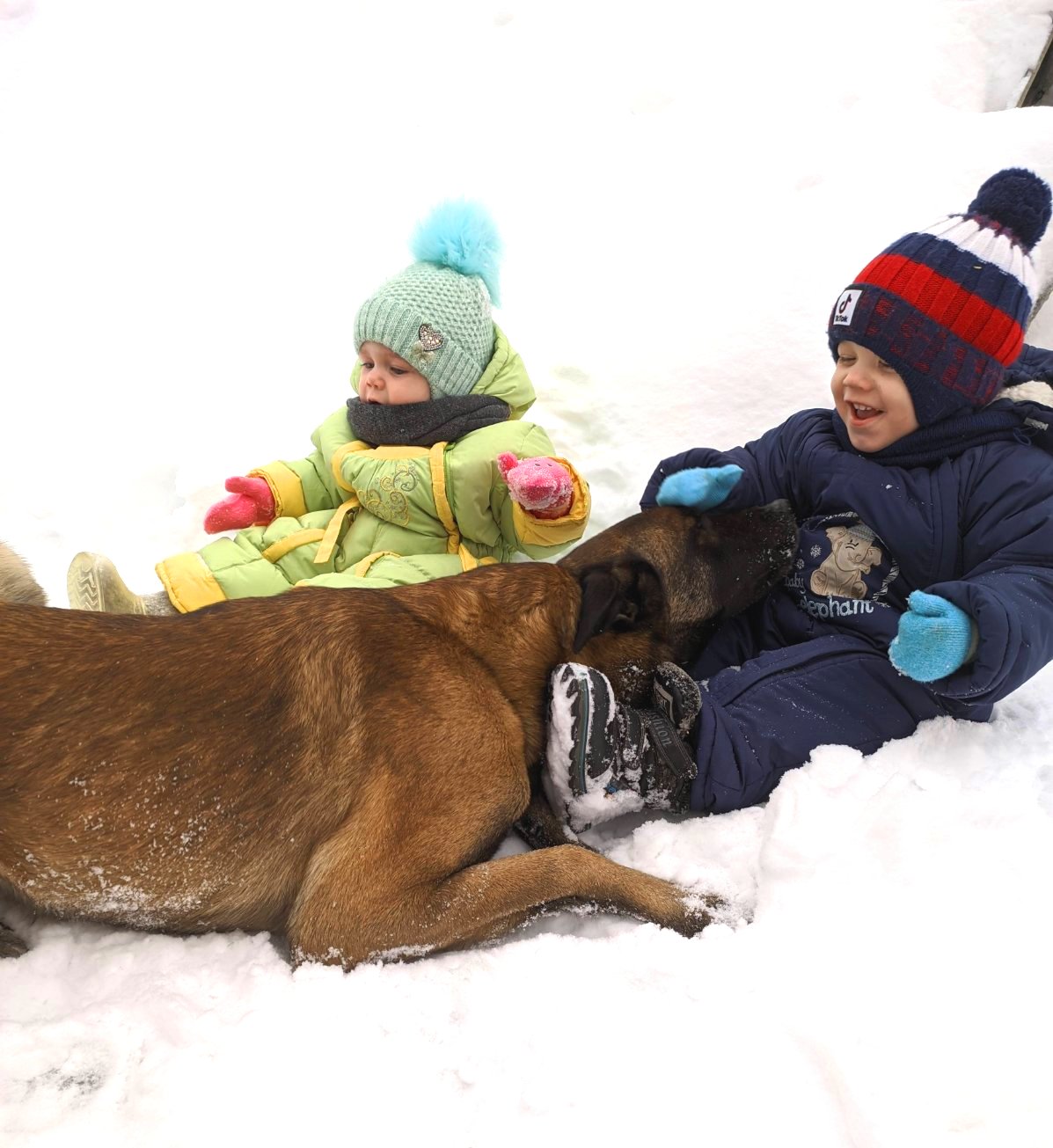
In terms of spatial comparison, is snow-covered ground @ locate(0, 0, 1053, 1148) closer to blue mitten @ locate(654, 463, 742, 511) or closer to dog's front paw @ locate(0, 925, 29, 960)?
dog's front paw @ locate(0, 925, 29, 960)

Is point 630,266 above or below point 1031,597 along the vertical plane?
above

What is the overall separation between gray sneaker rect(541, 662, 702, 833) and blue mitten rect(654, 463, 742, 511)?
2.42ft

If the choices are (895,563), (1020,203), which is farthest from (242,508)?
(1020,203)

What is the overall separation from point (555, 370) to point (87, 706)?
352cm

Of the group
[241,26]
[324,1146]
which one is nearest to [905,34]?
[241,26]

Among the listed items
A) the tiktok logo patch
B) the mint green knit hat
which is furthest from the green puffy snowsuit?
the tiktok logo patch

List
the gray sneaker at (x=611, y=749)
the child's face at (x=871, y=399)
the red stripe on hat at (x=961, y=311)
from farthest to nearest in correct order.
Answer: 1. the child's face at (x=871, y=399)
2. the red stripe on hat at (x=961, y=311)
3. the gray sneaker at (x=611, y=749)

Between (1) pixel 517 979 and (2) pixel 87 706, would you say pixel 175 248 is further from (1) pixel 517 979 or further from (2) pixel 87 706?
(1) pixel 517 979

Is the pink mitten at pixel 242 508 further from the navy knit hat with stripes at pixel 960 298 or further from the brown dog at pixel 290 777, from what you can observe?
the navy knit hat with stripes at pixel 960 298

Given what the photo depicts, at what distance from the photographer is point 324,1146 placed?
1703 mm

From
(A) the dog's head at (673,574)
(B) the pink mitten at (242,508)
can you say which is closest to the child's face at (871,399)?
(A) the dog's head at (673,574)

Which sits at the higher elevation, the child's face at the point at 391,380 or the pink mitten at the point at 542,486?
the child's face at the point at 391,380

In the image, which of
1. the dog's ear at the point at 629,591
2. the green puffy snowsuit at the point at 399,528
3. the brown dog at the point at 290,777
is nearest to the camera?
the brown dog at the point at 290,777

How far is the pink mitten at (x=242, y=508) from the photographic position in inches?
161
